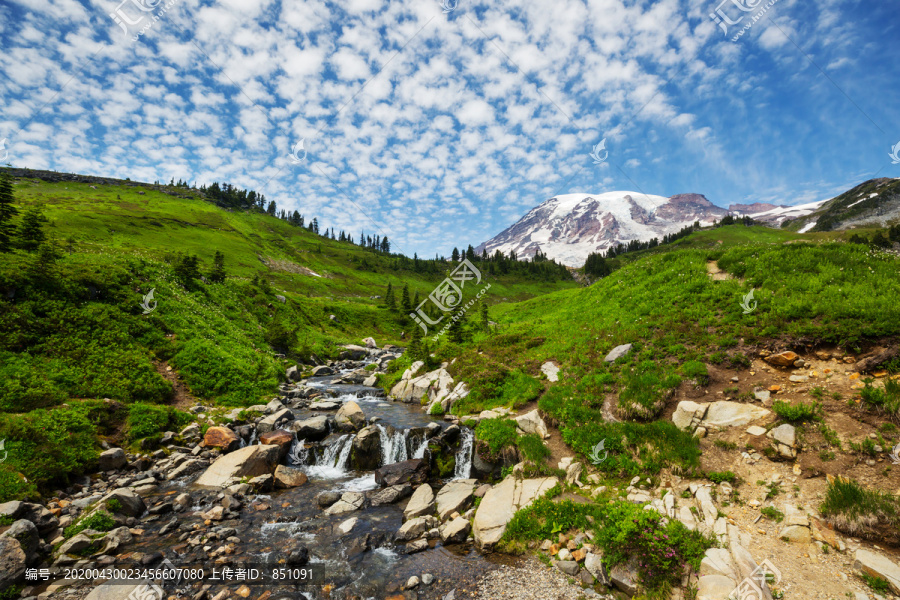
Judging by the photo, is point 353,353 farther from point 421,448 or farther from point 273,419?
point 421,448

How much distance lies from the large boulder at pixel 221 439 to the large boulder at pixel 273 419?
1.48 meters

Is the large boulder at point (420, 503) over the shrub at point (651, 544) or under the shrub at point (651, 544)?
under

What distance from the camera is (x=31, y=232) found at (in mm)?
22531

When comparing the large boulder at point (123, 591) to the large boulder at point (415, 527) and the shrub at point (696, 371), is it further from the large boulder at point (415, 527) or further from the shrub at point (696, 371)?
the shrub at point (696, 371)

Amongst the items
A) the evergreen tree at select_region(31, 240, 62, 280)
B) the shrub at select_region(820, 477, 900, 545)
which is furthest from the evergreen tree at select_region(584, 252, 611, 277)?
the evergreen tree at select_region(31, 240, 62, 280)

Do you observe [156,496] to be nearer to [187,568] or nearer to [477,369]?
[187,568]

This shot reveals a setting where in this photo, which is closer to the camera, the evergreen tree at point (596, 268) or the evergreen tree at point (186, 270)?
the evergreen tree at point (186, 270)

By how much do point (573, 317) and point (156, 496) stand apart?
95.2 feet

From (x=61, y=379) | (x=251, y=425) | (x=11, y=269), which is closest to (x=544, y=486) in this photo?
(x=251, y=425)

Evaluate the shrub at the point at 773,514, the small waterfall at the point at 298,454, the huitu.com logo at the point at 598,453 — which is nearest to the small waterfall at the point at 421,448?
the small waterfall at the point at 298,454

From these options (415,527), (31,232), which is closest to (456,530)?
(415,527)

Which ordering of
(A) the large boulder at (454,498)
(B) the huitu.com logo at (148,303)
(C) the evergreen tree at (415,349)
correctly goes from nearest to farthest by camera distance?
(A) the large boulder at (454,498) → (B) the huitu.com logo at (148,303) → (C) the evergreen tree at (415,349)

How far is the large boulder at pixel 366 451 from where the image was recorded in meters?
18.4

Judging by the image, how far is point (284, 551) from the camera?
11.3 meters
